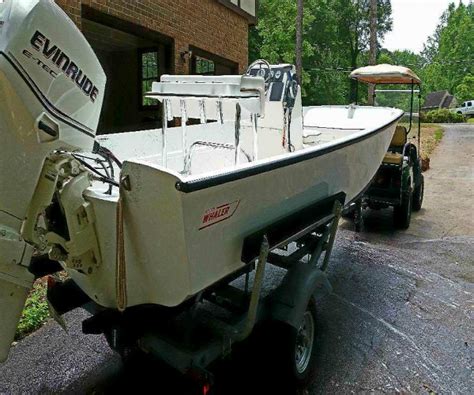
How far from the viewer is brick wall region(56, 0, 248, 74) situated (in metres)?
6.53

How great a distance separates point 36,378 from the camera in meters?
2.95

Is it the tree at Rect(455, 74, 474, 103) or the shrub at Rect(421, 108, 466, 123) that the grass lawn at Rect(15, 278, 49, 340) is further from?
the tree at Rect(455, 74, 474, 103)

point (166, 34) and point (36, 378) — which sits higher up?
point (166, 34)

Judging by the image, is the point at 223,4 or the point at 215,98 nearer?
the point at 215,98

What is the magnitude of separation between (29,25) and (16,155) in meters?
0.52

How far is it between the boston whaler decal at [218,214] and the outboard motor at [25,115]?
67cm

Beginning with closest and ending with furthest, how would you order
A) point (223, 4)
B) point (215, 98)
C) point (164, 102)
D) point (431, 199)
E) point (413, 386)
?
point (413, 386), point (215, 98), point (164, 102), point (431, 199), point (223, 4)

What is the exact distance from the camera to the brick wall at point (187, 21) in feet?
21.4

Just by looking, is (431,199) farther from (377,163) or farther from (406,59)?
(406,59)

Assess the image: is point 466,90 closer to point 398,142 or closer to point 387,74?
point 387,74

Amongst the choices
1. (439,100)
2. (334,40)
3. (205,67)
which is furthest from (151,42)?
(439,100)

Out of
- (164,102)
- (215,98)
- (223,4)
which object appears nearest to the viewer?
(215,98)

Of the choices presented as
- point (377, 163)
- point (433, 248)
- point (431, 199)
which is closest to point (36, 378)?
point (377, 163)

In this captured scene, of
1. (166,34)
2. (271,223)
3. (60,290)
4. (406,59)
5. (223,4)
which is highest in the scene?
(406,59)
